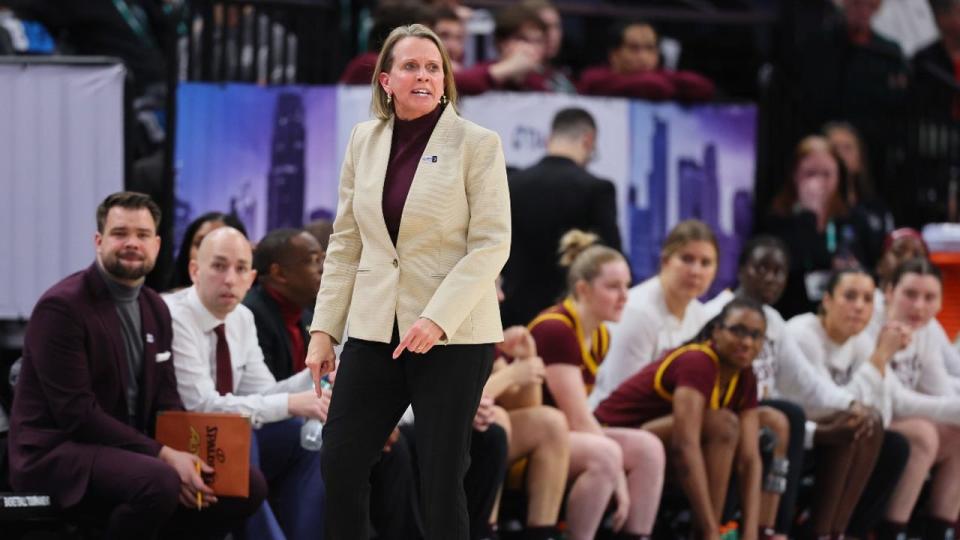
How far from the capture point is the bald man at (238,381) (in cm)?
582

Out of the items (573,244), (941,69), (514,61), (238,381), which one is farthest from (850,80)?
(238,381)

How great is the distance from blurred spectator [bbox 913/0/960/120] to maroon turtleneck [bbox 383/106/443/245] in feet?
21.9

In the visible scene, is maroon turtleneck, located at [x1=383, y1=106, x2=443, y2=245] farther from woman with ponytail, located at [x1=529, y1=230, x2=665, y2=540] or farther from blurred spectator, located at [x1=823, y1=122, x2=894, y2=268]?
blurred spectator, located at [x1=823, y1=122, x2=894, y2=268]

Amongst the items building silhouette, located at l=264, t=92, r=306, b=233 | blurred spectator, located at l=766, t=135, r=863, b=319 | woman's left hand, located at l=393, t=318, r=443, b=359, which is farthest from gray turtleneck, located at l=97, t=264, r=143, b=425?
blurred spectator, located at l=766, t=135, r=863, b=319

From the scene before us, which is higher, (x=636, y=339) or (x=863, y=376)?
(x=636, y=339)

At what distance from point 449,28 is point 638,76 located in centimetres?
117

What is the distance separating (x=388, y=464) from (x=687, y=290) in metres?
2.16

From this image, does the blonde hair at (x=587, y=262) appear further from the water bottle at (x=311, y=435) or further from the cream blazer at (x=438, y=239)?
the cream blazer at (x=438, y=239)

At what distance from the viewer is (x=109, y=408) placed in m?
5.52

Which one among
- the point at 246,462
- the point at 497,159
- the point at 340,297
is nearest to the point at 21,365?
the point at 246,462

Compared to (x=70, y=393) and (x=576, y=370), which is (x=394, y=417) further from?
(x=576, y=370)

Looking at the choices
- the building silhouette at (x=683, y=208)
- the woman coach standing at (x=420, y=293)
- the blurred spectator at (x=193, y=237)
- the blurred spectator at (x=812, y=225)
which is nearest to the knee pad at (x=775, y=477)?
the building silhouette at (x=683, y=208)

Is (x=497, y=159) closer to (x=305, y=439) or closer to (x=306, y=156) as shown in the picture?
(x=305, y=439)

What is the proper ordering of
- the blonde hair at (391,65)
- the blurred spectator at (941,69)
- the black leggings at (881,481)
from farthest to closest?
the blurred spectator at (941,69)
the black leggings at (881,481)
the blonde hair at (391,65)
